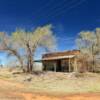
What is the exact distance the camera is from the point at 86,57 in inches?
1395

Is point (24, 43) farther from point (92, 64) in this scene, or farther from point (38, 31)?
point (92, 64)

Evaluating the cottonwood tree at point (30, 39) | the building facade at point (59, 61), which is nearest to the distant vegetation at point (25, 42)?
the cottonwood tree at point (30, 39)

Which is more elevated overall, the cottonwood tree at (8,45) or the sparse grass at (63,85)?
the cottonwood tree at (8,45)

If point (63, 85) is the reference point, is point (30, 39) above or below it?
above

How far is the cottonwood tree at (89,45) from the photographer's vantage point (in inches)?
1401

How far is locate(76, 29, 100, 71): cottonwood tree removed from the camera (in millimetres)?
35594

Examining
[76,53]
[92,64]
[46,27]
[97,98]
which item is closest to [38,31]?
[46,27]

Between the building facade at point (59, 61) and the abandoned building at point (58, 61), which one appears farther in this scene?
the abandoned building at point (58, 61)

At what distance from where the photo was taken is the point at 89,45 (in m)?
37.5

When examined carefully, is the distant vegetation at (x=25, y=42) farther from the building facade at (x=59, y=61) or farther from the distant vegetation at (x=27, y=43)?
the building facade at (x=59, y=61)

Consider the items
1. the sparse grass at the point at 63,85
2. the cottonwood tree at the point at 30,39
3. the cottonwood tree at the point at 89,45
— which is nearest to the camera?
the sparse grass at the point at 63,85

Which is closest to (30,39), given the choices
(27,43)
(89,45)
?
(27,43)

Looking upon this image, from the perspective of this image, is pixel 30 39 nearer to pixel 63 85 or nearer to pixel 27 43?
pixel 27 43

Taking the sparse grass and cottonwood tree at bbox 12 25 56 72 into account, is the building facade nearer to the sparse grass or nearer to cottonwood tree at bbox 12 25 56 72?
cottonwood tree at bbox 12 25 56 72
